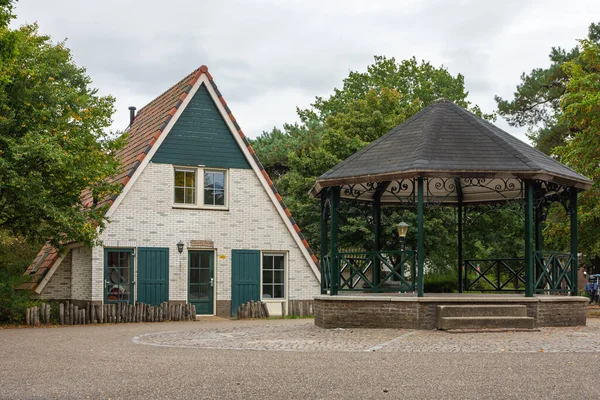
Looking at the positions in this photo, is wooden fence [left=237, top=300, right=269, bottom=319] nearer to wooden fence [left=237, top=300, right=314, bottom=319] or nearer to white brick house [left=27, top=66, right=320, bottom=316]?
wooden fence [left=237, top=300, right=314, bottom=319]

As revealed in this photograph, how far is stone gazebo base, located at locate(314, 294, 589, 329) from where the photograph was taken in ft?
54.0

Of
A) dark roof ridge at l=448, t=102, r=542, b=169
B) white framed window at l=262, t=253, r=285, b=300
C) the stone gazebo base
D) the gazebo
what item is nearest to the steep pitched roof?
white framed window at l=262, t=253, r=285, b=300

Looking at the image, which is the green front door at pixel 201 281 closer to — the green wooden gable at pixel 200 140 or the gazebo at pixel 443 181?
the green wooden gable at pixel 200 140

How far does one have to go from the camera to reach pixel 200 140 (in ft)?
84.7

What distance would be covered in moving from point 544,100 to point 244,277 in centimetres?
2397

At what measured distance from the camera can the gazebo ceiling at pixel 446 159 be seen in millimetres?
16672

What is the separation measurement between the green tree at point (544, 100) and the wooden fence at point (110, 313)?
23127 mm

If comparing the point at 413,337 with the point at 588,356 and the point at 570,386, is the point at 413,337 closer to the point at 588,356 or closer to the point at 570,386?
the point at 588,356

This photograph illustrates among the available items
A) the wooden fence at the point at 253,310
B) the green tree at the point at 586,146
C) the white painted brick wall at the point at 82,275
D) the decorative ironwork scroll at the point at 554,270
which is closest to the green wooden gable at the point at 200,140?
the white painted brick wall at the point at 82,275

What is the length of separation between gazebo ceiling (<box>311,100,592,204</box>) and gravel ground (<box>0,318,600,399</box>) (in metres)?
3.20

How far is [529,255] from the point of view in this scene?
1708 cm

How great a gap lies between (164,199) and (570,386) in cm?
Answer: 1811

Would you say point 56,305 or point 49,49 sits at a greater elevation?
point 49,49

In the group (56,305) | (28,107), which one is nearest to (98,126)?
(28,107)
